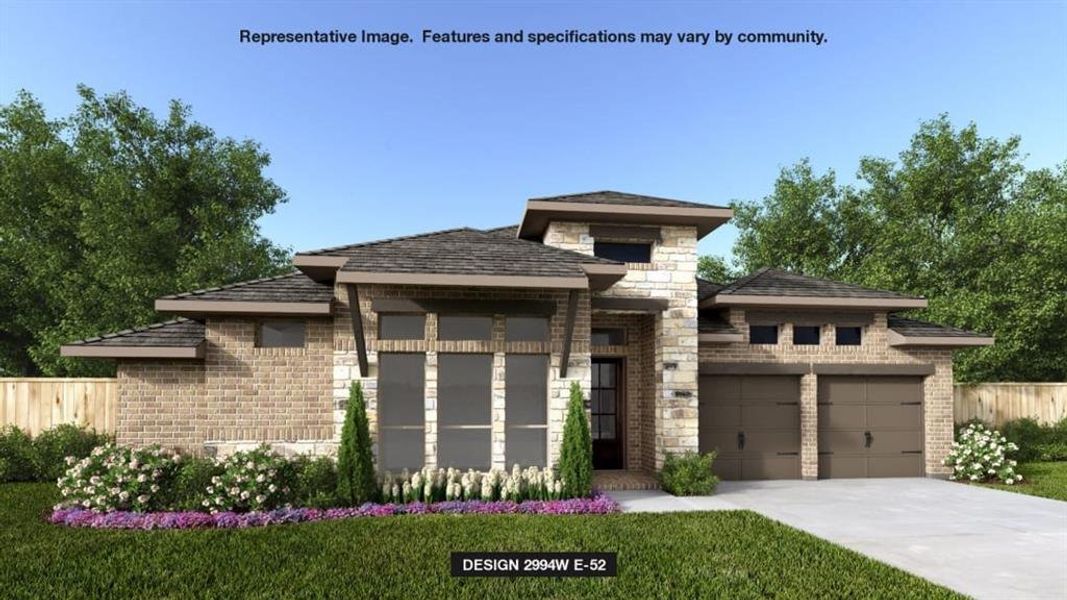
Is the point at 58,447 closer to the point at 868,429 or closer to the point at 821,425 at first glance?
the point at 821,425

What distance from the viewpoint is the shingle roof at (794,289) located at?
13367 millimetres

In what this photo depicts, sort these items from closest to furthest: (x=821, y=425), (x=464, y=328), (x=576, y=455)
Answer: (x=576, y=455), (x=464, y=328), (x=821, y=425)

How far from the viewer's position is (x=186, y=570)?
6.80m

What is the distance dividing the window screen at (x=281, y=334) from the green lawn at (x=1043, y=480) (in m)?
13.6

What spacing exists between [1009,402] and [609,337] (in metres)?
11.4

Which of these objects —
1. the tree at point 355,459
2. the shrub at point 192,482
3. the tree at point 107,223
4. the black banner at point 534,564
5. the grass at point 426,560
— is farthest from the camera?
the tree at point 107,223

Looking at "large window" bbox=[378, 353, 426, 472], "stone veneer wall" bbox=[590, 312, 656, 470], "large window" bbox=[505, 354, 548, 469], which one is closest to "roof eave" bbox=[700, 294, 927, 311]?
"stone veneer wall" bbox=[590, 312, 656, 470]

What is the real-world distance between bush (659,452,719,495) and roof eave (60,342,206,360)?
8377 millimetres

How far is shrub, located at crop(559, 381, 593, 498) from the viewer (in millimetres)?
10094

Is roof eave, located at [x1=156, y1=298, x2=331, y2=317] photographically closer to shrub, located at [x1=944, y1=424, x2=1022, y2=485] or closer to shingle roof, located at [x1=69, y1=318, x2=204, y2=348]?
shingle roof, located at [x1=69, y1=318, x2=204, y2=348]

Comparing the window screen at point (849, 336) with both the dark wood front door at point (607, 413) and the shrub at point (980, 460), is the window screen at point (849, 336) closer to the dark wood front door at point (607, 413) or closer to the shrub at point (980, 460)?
the shrub at point (980, 460)

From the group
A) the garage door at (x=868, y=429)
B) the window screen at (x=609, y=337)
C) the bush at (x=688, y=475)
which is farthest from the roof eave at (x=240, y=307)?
the garage door at (x=868, y=429)

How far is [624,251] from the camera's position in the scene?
12125 millimetres

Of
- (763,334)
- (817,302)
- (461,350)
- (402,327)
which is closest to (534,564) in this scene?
(461,350)
